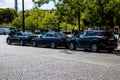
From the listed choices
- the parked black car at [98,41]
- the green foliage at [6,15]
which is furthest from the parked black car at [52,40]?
the green foliage at [6,15]

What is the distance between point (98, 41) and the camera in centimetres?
2400

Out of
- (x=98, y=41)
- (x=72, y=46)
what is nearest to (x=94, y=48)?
(x=98, y=41)

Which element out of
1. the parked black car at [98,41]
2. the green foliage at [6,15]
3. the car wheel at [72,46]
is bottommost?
the car wheel at [72,46]

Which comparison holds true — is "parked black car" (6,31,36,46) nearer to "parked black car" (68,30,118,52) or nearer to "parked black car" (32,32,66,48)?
"parked black car" (32,32,66,48)

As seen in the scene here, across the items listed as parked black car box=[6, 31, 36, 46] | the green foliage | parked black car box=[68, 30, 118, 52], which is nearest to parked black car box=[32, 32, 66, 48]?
parked black car box=[6, 31, 36, 46]

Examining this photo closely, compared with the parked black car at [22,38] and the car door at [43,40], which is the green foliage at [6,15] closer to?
the parked black car at [22,38]

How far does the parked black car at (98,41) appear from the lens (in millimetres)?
23922

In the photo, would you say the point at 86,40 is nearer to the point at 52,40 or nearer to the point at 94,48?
the point at 94,48

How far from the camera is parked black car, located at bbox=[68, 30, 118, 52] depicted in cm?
2392

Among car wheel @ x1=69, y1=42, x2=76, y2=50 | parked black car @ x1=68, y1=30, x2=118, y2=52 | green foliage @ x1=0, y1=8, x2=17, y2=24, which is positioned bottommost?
car wheel @ x1=69, y1=42, x2=76, y2=50

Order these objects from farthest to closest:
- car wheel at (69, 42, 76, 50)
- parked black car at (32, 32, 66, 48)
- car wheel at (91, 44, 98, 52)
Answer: parked black car at (32, 32, 66, 48) → car wheel at (69, 42, 76, 50) → car wheel at (91, 44, 98, 52)

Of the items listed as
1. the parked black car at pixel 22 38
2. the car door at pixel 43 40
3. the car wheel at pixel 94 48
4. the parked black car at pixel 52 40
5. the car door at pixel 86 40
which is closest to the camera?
the car wheel at pixel 94 48

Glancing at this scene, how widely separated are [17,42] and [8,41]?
4.89 feet

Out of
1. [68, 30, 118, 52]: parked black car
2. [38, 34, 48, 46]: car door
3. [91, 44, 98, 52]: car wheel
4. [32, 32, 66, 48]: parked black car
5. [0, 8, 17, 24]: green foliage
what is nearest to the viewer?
[68, 30, 118, 52]: parked black car
